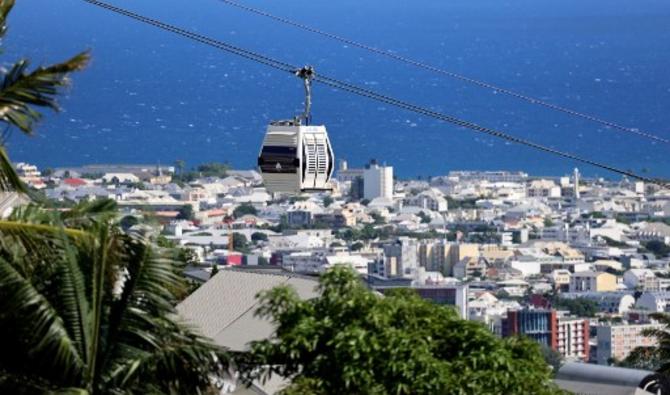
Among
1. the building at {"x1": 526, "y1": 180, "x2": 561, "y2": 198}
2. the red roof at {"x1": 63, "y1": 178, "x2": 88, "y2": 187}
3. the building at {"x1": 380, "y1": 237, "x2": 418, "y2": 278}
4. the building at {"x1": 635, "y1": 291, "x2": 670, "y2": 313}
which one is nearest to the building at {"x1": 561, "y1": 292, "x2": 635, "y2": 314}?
A: the building at {"x1": 635, "y1": 291, "x2": 670, "y2": 313}

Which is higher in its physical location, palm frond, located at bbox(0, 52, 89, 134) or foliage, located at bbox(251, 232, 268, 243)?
foliage, located at bbox(251, 232, 268, 243)

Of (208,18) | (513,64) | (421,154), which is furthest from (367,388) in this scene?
(208,18)

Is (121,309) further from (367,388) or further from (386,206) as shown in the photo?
(386,206)

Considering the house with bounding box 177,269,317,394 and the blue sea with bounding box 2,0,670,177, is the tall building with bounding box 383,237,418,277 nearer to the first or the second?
the blue sea with bounding box 2,0,670,177

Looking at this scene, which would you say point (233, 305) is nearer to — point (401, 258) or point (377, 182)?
point (401, 258)

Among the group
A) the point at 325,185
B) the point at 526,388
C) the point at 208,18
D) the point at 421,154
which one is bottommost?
the point at 526,388

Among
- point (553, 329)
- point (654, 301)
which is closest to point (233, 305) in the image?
point (553, 329)

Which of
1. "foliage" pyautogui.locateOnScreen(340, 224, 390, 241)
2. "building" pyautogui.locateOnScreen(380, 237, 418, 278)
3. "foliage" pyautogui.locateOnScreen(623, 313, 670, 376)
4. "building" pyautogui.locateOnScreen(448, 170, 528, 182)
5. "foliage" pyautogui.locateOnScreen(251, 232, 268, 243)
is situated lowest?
"foliage" pyautogui.locateOnScreen(623, 313, 670, 376)
